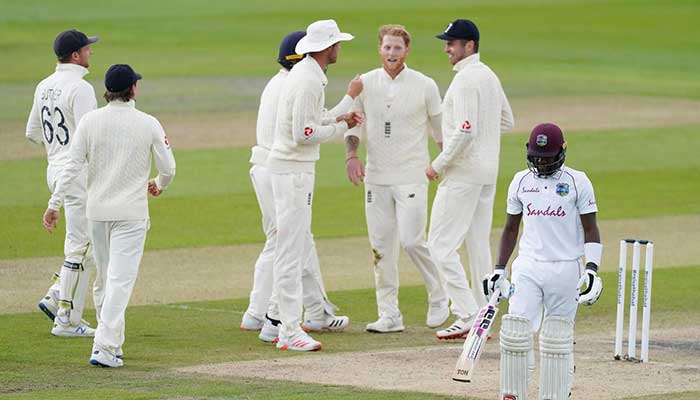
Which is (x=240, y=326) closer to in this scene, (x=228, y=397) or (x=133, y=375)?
(x=133, y=375)

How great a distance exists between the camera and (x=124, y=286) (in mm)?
9516

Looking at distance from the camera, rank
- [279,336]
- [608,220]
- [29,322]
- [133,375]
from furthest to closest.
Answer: [608,220] → [29,322] → [279,336] → [133,375]

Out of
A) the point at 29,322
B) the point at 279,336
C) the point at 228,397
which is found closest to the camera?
the point at 228,397

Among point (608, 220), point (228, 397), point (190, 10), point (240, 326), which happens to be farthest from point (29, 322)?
point (190, 10)

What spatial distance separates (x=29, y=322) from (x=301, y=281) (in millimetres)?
2272

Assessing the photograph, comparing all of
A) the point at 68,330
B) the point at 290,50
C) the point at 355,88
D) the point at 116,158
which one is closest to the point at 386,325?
the point at 355,88

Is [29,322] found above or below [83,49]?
below

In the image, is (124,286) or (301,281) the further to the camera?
(301,281)

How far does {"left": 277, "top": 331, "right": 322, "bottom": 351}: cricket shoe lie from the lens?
400 inches

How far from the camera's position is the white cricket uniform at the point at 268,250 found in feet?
36.2

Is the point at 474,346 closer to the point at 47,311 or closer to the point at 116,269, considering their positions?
the point at 116,269

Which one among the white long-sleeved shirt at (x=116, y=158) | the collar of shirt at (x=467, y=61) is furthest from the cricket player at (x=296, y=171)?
the collar of shirt at (x=467, y=61)

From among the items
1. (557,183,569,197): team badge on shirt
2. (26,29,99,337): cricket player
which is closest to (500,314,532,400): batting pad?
(557,183,569,197): team badge on shirt

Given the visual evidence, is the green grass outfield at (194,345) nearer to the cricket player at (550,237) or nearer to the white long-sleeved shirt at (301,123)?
the cricket player at (550,237)
